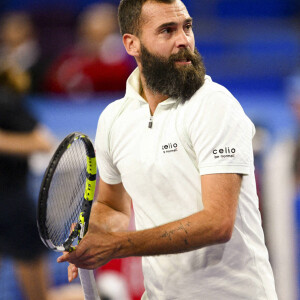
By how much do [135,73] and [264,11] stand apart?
20.2 ft

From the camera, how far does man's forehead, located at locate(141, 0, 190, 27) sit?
9.55 feet

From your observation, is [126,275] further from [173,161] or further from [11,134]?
[173,161]

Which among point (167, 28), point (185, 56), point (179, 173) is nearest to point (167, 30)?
point (167, 28)

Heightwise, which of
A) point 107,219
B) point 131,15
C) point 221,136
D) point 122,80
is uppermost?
point 122,80

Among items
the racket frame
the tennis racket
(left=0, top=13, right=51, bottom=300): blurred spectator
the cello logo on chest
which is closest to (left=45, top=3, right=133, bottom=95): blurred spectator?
(left=0, top=13, right=51, bottom=300): blurred spectator

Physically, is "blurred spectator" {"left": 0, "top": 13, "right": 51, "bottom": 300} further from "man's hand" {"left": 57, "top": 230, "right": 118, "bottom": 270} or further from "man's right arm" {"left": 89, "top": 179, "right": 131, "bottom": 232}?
"man's hand" {"left": 57, "top": 230, "right": 118, "bottom": 270}

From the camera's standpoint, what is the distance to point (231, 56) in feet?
24.1

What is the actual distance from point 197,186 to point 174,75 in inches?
19.6

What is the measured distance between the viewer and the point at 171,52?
9.59 ft

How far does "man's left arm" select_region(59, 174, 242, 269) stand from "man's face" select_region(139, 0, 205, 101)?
457 millimetres

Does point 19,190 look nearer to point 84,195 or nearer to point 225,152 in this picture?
point 84,195

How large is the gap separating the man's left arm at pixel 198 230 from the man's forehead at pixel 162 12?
75 cm

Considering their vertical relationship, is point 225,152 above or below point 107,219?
above

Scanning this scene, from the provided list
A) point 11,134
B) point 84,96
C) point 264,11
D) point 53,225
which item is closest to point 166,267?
point 53,225
